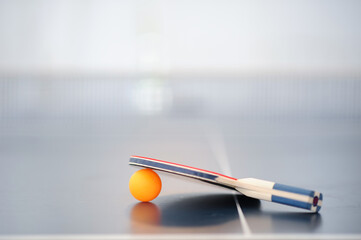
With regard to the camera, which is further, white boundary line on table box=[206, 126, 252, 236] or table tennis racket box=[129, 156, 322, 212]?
table tennis racket box=[129, 156, 322, 212]

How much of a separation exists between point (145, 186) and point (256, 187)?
43 centimetres

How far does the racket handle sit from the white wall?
1254cm

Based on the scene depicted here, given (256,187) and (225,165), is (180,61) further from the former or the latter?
(256,187)

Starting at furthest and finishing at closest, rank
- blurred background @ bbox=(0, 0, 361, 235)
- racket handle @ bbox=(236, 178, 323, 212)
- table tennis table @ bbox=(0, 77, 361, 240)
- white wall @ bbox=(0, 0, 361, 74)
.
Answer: white wall @ bbox=(0, 0, 361, 74) < blurred background @ bbox=(0, 0, 361, 235) < racket handle @ bbox=(236, 178, 323, 212) < table tennis table @ bbox=(0, 77, 361, 240)

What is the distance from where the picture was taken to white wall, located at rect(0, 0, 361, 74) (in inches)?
556

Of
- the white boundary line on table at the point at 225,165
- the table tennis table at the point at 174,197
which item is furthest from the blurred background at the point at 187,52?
the table tennis table at the point at 174,197

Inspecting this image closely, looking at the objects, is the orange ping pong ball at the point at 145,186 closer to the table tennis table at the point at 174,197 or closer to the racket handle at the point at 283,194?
the table tennis table at the point at 174,197

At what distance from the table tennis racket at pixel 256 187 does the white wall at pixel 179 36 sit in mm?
12543

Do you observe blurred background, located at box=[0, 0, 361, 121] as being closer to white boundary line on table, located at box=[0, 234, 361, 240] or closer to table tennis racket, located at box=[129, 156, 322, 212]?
table tennis racket, located at box=[129, 156, 322, 212]

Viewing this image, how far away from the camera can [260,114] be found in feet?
44.2

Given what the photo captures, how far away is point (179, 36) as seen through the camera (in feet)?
48.1

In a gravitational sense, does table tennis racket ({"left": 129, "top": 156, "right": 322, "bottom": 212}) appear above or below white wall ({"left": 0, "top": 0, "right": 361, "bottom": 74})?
below

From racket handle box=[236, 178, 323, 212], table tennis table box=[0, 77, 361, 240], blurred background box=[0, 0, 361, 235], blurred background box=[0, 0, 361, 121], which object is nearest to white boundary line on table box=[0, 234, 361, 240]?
table tennis table box=[0, 77, 361, 240]

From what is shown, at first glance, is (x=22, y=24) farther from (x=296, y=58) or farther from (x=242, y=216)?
(x=242, y=216)
